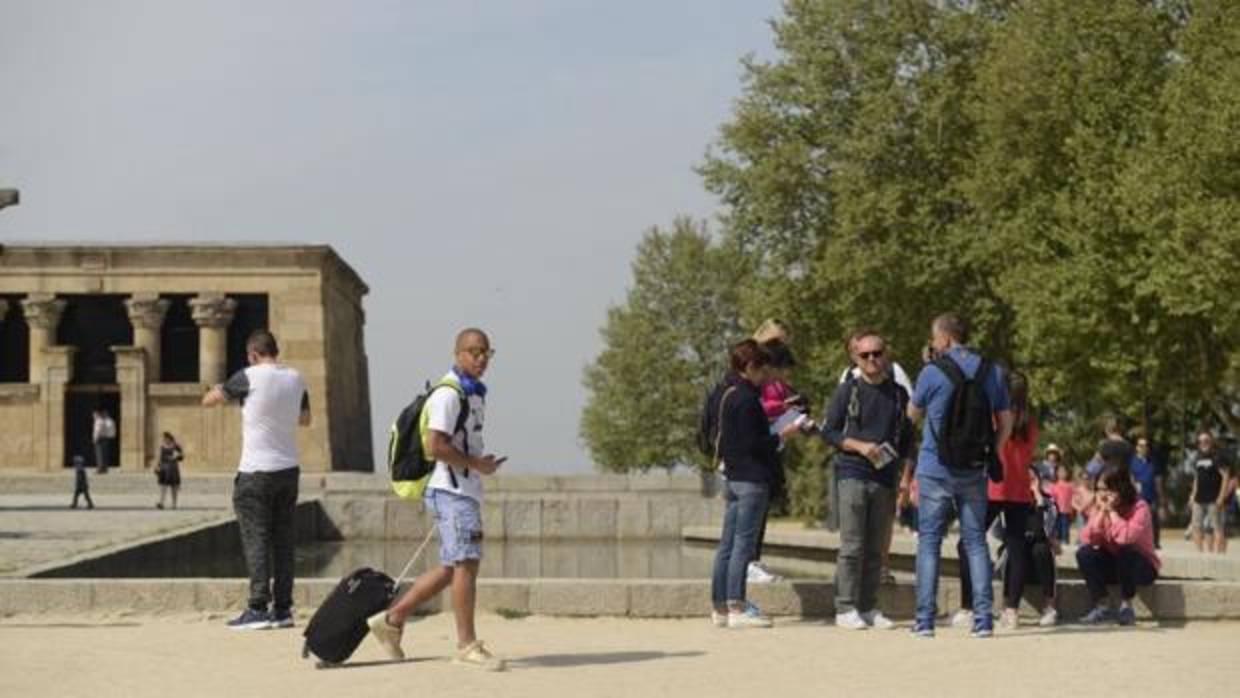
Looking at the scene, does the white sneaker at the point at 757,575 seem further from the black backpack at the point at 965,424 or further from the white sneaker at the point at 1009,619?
the black backpack at the point at 965,424

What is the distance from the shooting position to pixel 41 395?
57.2 metres

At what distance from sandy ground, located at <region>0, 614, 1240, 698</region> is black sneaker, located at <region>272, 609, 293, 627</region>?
0.80ft

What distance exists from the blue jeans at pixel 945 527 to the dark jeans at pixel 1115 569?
3.83 feet

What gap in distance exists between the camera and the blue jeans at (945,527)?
46.2 feet

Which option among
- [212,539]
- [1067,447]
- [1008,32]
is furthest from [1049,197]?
[212,539]

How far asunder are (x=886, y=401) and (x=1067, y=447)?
38.2 m

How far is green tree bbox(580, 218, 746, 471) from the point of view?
82.8 meters

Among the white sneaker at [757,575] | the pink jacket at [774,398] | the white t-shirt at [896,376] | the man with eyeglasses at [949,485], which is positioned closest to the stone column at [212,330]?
the white sneaker at [757,575]

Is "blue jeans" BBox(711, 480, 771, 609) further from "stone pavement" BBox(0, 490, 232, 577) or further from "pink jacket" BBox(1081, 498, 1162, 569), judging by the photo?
"stone pavement" BBox(0, 490, 232, 577)

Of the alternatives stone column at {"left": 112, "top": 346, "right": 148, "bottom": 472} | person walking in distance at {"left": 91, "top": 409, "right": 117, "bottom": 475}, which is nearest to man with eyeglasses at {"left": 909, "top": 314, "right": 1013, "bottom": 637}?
person walking in distance at {"left": 91, "top": 409, "right": 117, "bottom": 475}

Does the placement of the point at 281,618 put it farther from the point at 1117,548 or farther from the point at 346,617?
the point at 1117,548

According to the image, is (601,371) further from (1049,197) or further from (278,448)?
(278,448)

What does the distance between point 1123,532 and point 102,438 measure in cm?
4239

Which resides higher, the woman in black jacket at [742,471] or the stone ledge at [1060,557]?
the woman in black jacket at [742,471]
